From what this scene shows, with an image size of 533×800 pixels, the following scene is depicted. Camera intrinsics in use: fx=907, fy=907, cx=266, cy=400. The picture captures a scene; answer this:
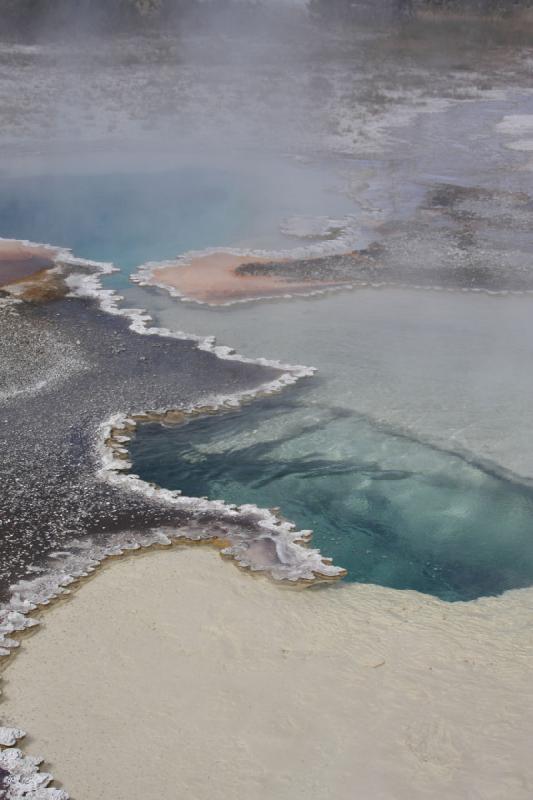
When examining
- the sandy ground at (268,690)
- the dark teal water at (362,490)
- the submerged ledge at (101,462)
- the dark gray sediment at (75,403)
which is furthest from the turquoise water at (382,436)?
the sandy ground at (268,690)

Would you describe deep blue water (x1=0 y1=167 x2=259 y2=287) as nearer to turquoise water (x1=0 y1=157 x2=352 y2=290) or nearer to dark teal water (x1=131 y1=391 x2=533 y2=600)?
turquoise water (x1=0 y1=157 x2=352 y2=290)

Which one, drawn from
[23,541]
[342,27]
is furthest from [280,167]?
[342,27]

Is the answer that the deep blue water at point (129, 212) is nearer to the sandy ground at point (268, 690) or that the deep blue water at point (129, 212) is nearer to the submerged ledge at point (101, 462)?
the submerged ledge at point (101, 462)

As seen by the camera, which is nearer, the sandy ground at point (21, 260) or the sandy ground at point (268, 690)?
the sandy ground at point (268, 690)

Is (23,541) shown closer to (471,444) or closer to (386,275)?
(471,444)

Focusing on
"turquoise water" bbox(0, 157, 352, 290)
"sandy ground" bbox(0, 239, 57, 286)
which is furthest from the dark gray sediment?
"turquoise water" bbox(0, 157, 352, 290)

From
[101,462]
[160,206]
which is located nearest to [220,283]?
[160,206]

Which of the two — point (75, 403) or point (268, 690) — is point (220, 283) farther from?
point (268, 690)
